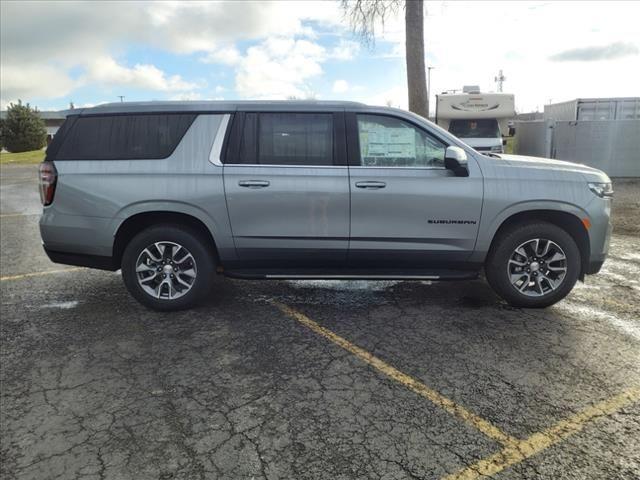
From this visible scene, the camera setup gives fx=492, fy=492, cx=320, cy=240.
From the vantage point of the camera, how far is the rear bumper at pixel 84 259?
4.74m

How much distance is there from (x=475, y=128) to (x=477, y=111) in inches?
20.1

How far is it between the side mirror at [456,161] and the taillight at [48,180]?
11.9 feet

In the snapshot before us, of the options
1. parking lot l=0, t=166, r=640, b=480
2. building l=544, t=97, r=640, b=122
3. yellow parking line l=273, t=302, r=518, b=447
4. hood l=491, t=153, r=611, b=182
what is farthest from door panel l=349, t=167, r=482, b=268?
building l=544, t=97, r=640, b=122

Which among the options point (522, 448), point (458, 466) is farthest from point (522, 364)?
point (458, 466)

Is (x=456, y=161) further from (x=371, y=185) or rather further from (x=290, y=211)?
(x=290, y=211)

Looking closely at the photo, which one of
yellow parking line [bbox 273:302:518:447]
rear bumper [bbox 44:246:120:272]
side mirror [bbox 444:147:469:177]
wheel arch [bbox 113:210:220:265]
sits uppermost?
side mirror [bbox 444:147:469:177]

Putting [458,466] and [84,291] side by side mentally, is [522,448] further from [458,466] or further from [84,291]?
[84,291]

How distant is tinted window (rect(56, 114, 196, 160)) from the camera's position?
4.64 meters

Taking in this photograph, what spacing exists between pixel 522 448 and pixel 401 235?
2.29 meters

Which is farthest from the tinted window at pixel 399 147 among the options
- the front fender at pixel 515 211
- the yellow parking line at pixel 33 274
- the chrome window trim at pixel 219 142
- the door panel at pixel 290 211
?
the yellow parking line at pixel 33 274

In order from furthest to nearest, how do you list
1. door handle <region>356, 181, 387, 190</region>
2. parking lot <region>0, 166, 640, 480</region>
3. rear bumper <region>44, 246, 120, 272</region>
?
rear bumper <region>44, 246, 120, 272</region> < door handle <region>356, 181, 387, 190</region> < parking lot <region>0, 166, 640, 480</region>

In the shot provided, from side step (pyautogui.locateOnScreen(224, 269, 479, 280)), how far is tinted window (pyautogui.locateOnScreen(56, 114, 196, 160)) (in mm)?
1396

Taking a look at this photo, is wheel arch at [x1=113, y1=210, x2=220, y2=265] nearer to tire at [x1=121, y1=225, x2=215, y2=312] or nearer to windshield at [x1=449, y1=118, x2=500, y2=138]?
tire at [x1=121, y1=225, x2=215, y2=312]

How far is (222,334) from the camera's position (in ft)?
14.1
